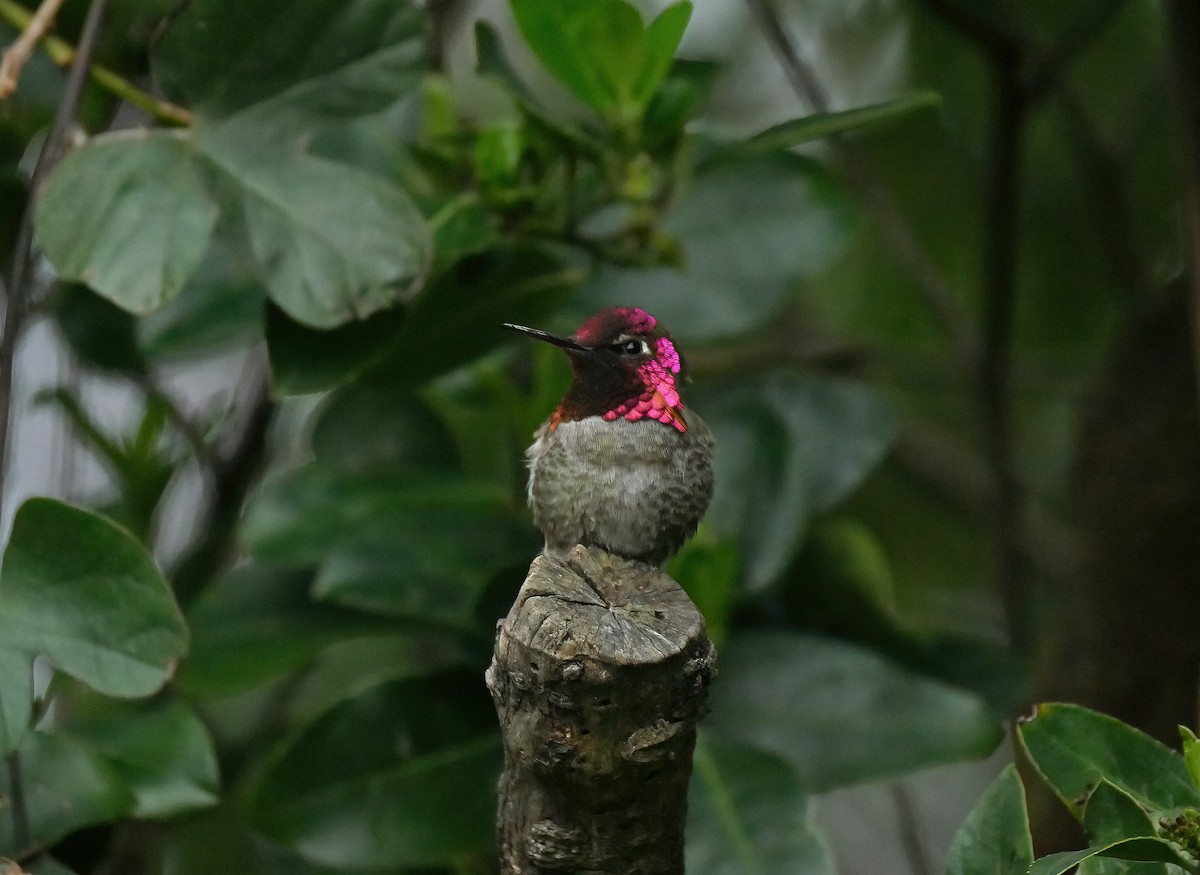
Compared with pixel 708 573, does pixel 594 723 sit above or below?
above

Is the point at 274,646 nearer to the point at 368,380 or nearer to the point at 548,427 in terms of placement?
the point at 368,380

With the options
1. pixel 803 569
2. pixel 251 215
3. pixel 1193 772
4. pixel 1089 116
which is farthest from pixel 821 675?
pixel 1089 116

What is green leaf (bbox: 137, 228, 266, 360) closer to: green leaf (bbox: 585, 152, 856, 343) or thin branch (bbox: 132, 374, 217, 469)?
thin branch (bbox: 132, 374, 217, 469)

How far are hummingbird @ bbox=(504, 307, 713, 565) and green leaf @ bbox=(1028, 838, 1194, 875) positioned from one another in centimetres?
40

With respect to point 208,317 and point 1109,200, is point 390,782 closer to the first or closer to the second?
point 208,317

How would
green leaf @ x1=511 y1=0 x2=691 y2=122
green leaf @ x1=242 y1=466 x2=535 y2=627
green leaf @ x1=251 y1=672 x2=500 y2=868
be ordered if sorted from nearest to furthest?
green leaf @ x1=511 y1=0 x2=691 y2=122 < green leaf @ x1=251 y1=672 x2=500 y2=868 < green leaf @ x1=242 y1=466 x2=535 y2=627

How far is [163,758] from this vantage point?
1401 mm

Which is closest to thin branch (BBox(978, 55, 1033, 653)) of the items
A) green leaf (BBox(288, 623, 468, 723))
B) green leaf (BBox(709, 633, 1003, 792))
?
green leaf (BBox(709, 633, 1003, 792))

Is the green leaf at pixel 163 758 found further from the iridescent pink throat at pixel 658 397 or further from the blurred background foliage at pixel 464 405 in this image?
the iridescent pink throat at pixel 658 397

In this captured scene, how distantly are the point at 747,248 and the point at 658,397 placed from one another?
2.66 feet

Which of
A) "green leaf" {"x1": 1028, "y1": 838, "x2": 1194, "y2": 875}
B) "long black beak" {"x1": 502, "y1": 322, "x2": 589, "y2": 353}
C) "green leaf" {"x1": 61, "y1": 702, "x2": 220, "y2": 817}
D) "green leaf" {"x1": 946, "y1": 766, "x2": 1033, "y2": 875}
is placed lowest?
"green leaf" {"x1": 61, "y1": 702, "x2": 220, "y2": 817}

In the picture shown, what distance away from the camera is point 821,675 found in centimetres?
169

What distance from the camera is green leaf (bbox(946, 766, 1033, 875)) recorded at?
3.23 feet

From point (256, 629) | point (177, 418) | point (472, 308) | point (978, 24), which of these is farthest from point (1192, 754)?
point (177, 418)
